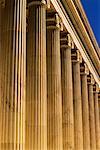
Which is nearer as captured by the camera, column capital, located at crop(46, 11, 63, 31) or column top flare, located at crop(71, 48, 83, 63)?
column capital, located at crop(46, 11, 63, 31)

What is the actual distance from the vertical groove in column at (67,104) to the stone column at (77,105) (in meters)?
9.04

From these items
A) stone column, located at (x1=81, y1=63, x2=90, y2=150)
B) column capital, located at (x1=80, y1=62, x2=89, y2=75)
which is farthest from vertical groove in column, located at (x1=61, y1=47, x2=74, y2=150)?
stone column, located at (x1=81, y1=63, x2=90, y2=150)

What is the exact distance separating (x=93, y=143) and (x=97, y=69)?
23.7 meters

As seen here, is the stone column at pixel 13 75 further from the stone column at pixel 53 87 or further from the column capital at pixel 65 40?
the column capital at pixel 65 40

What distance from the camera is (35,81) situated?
65.1m

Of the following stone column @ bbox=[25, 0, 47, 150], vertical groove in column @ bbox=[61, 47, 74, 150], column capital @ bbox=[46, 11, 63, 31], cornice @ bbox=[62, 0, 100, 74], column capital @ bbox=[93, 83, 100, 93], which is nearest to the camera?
stone column @ bbox=[25, 0, 47, 150]

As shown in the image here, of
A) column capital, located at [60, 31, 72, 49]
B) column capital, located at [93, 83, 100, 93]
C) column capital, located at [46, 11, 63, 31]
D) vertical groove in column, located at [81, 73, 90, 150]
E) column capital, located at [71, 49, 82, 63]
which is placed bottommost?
vertical groove in column, located at [81, 73, 90, 150]

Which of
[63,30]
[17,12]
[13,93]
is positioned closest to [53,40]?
[63,30]

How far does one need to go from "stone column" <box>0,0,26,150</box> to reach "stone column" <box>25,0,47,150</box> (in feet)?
32.1

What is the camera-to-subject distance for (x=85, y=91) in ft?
357

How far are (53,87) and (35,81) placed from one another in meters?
10.9

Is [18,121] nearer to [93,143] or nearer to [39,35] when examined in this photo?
[39,35]

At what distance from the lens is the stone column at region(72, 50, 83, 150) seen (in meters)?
93.6

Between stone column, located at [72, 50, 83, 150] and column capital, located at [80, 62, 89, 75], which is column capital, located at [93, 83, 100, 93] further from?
stone column, located at [72, 50, 83, 150]
